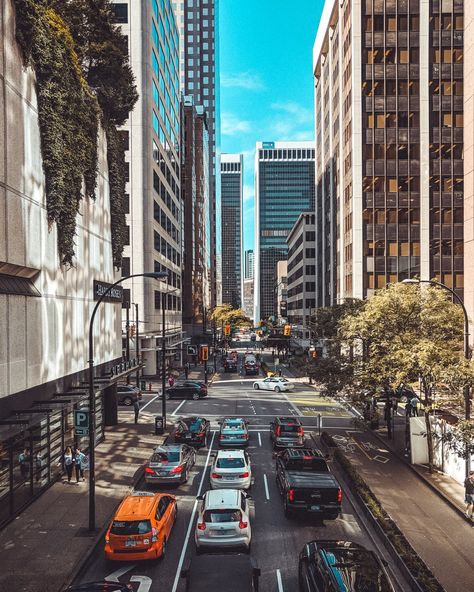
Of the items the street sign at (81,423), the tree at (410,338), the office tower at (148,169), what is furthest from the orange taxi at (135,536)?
the office tower at (148,169)

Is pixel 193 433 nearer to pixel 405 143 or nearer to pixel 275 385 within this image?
pixel 275 385

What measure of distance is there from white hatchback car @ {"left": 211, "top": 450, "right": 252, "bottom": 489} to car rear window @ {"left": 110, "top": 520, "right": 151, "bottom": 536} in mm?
5609

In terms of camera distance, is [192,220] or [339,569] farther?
[192,220]

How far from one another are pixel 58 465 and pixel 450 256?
4758cm

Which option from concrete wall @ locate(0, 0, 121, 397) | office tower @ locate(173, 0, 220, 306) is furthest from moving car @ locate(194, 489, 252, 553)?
office tower @ locate(173, 0, 220, 306)

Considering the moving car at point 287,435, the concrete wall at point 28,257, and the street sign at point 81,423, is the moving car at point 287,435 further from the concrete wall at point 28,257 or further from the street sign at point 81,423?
the concrete wall at point 28,257

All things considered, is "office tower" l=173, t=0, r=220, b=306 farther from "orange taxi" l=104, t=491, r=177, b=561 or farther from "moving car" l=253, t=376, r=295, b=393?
"orange taxi" l=104, t=491, r=177, b=561

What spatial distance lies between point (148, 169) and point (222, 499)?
44920mm

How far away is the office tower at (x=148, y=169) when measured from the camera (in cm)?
5225

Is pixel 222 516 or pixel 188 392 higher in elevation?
pixel 222 516

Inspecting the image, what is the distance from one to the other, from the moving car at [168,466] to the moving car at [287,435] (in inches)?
236

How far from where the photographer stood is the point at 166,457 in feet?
67.7

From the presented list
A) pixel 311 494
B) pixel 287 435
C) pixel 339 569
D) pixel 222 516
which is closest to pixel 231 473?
pixel 311 494

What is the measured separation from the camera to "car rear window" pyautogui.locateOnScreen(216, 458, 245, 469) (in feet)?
63.4
